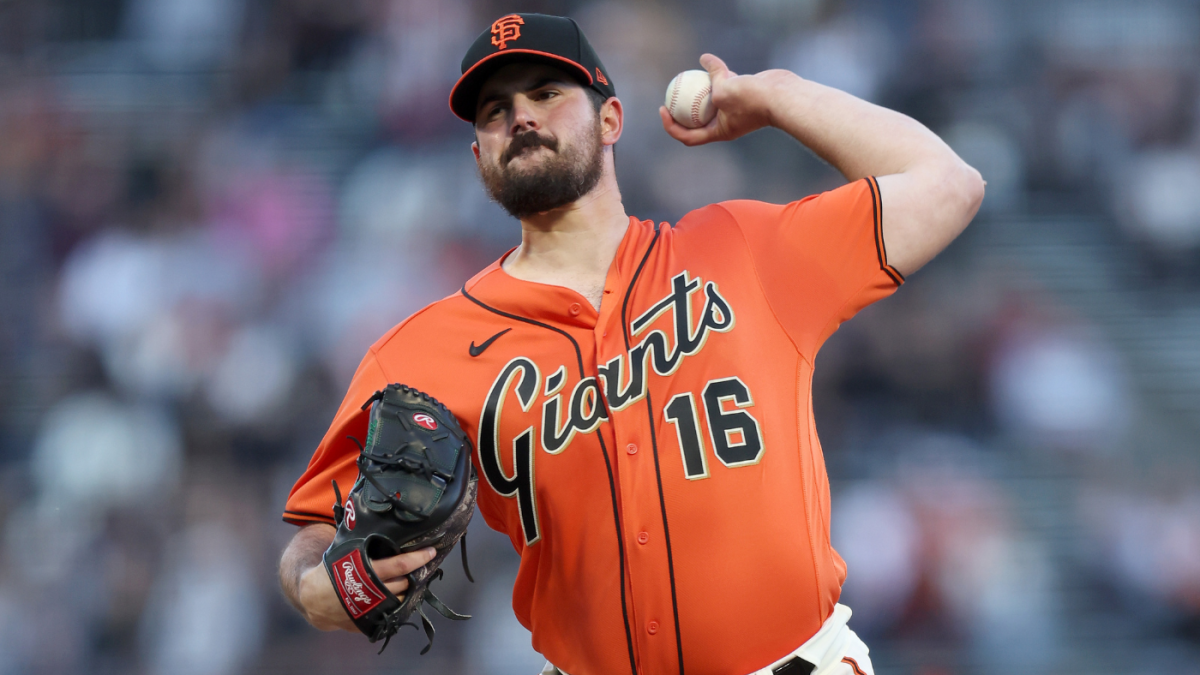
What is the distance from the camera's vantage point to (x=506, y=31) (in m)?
2.53

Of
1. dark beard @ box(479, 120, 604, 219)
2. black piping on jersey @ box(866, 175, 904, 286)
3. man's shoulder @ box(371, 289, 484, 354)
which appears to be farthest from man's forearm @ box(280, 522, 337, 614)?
black piping on jersey @ box(866, 175, 904, 286)

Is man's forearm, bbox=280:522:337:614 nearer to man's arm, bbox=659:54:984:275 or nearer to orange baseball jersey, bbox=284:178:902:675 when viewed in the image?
orange baseball jersey, bbox=284:178:902:675

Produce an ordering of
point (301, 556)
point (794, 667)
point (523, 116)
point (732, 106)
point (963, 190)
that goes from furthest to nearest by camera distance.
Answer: point (732, 106), point (523, 116), point (963, 190), point (301, 556), point (794, 667)

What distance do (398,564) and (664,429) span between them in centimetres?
59

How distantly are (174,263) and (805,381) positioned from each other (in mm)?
5384

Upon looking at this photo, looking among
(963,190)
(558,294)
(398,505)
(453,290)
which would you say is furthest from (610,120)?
(453,290)

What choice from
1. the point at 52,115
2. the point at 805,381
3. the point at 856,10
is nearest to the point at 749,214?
the point at 805,381

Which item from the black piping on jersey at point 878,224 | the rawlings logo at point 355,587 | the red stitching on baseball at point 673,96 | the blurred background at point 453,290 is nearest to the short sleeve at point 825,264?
the black piping on jersey at point 878,224

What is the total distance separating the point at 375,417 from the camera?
2127 mm

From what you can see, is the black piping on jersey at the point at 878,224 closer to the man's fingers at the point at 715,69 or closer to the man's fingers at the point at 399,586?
the man's fingers at the point at 715,69

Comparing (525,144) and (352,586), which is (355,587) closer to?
(352,586)

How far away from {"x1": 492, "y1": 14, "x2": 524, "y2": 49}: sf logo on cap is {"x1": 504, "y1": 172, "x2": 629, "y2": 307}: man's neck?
0.39 m

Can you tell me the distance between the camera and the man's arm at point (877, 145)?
2367 millimetres

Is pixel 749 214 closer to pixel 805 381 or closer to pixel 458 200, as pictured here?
pixel 805 381
